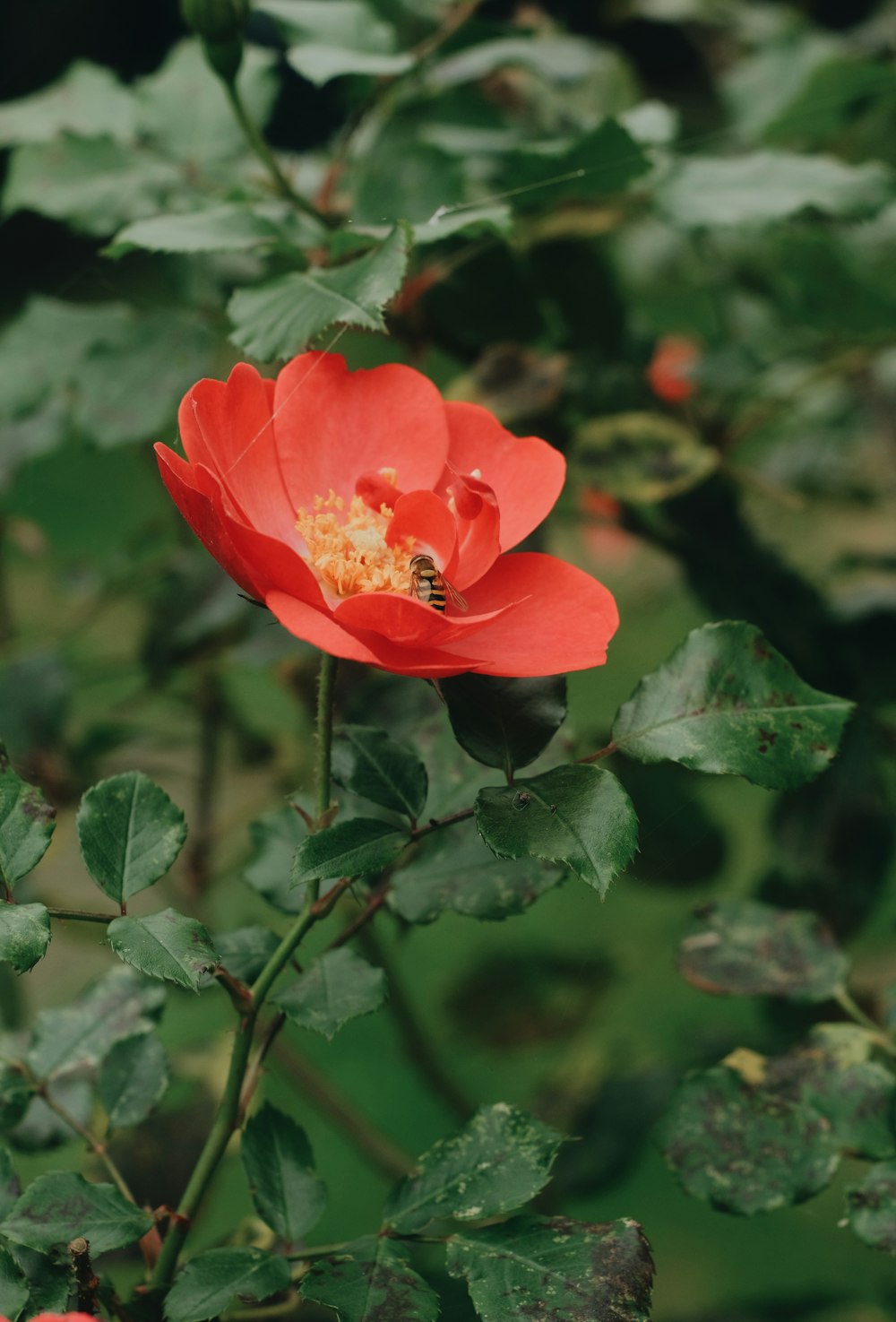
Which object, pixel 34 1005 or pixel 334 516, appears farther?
pixel 34 1005

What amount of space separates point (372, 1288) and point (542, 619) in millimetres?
179

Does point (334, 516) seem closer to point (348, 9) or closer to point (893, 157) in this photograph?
point (348, 9)

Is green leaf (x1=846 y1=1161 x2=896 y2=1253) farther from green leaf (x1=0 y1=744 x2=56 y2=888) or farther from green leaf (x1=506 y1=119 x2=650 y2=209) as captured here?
green leaf (x1=506 y1=119 x2=650 y2=209)

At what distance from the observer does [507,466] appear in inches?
13.4

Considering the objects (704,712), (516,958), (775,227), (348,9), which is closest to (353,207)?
(348,9)

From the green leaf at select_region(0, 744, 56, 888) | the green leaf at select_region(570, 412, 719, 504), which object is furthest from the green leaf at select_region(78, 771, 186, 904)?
the green leaf at select_region(570, 412, 719, 504)

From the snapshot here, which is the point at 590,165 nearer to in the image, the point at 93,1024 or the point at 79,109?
the point at 79,109

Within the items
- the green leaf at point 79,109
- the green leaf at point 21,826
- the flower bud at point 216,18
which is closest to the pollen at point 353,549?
the green leaf at point 21,826

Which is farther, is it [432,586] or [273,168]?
[273,168]

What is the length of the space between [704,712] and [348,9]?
423 mm

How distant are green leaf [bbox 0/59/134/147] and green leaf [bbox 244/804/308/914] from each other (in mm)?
361

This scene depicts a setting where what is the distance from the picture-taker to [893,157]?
0.77 meters

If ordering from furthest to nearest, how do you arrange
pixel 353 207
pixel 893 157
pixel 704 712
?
pixel 893 157
pixel 353 207
pixel 704 712

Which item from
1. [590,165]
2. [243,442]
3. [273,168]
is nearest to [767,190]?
[590,165]
